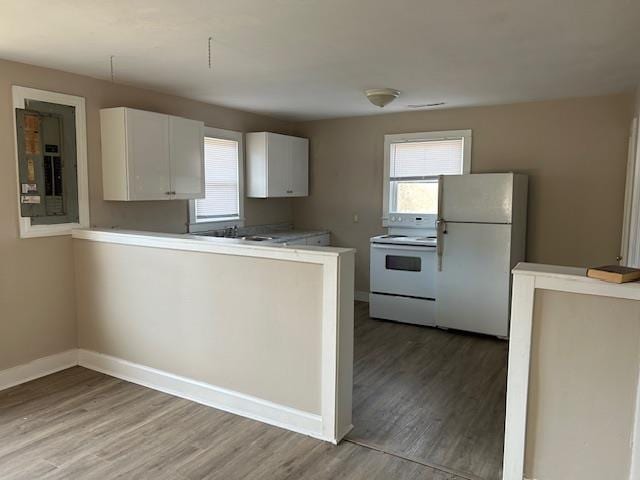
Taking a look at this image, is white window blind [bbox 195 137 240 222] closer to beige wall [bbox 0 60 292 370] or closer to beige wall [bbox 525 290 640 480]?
beige wall [bbox 0 60 292 370]

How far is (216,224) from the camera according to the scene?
5234mm

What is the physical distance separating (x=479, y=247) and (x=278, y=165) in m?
2.51

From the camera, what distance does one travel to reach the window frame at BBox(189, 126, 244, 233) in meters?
4.94

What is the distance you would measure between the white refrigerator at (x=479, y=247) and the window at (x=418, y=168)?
2.36 ft

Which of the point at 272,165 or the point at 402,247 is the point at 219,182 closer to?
the point at 272,165

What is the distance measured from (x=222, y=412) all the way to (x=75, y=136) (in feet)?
8.01

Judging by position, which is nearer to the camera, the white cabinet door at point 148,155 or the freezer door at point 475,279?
the white cabinet door at point 148,155

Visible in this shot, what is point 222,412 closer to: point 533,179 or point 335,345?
point 335,345

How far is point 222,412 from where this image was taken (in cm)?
309

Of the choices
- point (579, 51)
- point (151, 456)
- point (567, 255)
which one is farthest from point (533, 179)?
point (151, 456)

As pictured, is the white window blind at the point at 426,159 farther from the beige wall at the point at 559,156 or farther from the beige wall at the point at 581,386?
the beige wall at the point at 581,386

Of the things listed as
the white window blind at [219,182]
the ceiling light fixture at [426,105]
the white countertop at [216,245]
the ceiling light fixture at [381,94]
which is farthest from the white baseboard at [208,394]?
the ceiling light fixture at [426,105]

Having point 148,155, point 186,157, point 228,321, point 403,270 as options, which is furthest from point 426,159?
point 228,321

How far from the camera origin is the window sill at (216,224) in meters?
4.96
